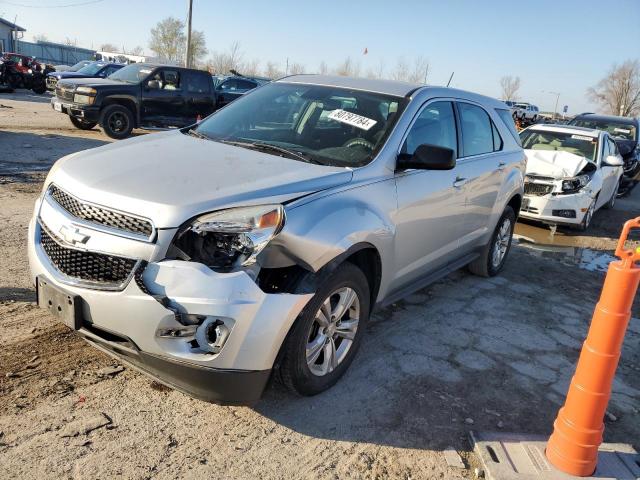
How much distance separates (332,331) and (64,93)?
12.7 meters

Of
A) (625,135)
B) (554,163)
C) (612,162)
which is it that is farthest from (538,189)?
(625,135)

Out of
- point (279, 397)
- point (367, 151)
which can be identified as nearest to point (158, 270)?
point (279, 397)

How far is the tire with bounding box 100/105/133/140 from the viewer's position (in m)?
12.9

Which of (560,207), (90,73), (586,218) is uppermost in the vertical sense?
(90,73)

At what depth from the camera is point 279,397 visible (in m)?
3.20

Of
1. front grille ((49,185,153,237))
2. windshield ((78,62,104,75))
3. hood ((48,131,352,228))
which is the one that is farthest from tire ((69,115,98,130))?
front grille ((49,185,153,237))

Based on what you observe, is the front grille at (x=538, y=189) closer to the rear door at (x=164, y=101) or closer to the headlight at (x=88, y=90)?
the rear door at (x=164, y=101)

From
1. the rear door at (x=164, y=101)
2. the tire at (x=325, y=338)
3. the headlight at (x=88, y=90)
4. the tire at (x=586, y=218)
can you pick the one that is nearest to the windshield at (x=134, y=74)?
the rear door at (x=164, y=101)

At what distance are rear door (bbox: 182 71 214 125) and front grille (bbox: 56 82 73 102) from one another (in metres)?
2.72

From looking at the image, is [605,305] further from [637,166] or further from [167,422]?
[637,166]

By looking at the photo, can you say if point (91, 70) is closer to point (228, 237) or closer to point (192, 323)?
point (228, 237)

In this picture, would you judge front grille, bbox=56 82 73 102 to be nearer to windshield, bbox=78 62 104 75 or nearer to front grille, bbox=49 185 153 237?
windshield, bbox=78 62 104 75

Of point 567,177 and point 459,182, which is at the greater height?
point 459,182

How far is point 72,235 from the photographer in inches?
106
